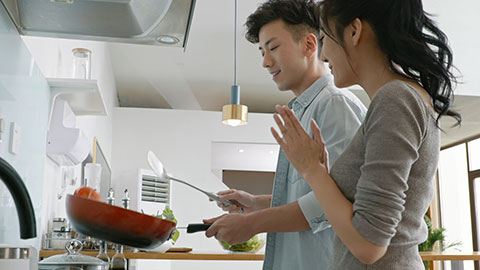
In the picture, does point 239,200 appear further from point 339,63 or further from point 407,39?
point 407,39

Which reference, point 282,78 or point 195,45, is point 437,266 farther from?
point 282,78

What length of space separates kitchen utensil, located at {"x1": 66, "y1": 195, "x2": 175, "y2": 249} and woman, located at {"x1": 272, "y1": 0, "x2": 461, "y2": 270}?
31cm

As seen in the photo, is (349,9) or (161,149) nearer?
(349,9)

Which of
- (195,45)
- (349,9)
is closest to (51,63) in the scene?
(349,9)

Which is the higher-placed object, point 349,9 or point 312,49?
point 312,49

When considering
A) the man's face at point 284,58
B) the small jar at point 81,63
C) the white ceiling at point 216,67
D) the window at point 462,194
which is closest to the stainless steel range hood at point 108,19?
the man's face at point 284,58

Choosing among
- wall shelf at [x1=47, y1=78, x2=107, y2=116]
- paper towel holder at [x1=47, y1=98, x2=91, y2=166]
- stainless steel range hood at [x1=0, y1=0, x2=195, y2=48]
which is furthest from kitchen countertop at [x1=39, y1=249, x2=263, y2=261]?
stainless steel range hood at [x1=0, y1=0, x2=195, y2=48]

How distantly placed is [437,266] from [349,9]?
8070 mm

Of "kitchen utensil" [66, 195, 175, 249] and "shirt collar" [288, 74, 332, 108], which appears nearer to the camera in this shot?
"kitchen utensil" [66, 195, 175, 249]

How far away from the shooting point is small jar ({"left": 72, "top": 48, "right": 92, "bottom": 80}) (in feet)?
9.30

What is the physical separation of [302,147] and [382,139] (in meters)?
0.18

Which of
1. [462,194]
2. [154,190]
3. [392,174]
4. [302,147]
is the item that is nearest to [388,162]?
[392,174]

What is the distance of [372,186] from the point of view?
33.6 inches

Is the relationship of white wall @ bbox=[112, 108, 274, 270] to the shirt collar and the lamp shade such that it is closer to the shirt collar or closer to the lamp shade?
the lamp shade
